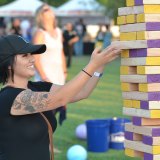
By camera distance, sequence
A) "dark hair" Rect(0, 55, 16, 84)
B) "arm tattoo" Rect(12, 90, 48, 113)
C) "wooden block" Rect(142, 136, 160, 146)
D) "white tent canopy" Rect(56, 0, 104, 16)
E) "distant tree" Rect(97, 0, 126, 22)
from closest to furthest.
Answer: "arm tattoo" Rect(12, 90, 48, 113) < "dark hair" Rect(0, 55, 16, 84) < "wooden block" Rect(142, 136, 160, 146) < "distant tree" Rect(97, 0, 126, 22) < "white tent canopy" Rect(56, 0, 104, 16)

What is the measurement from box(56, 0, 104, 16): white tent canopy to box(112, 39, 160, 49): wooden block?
23.7 metres

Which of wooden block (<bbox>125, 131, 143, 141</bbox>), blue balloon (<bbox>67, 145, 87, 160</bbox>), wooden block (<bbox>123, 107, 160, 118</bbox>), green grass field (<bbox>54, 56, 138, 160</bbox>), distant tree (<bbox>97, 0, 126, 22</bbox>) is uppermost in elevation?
distant tree (<bbox>97, 0, 126, 22</bbox>)

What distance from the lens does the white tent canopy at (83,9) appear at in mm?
27453

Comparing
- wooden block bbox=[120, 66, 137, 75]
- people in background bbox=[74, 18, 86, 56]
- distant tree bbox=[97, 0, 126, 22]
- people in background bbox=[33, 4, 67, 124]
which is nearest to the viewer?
wooden block bbox=[120, 66, 137, 75]

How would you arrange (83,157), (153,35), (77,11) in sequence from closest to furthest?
1. (153,35)
2. (83,157)
3. (77,11)

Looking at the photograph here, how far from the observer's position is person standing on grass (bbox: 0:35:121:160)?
3449 millimetres

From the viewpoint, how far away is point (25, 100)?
3445 mm

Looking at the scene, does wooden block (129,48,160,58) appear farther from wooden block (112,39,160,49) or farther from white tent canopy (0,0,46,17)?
white tent canopy (0,0,46,17)

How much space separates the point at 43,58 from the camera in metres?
6.89

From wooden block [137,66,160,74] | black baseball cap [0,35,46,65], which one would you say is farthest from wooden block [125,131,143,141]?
black baseball cap [0,35,46,65]

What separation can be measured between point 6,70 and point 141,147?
3.96ft

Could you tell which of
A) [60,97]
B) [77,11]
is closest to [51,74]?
[60,97]

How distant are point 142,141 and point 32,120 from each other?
0.96 meters

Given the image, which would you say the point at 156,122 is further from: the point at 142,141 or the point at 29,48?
the point at 29,48
